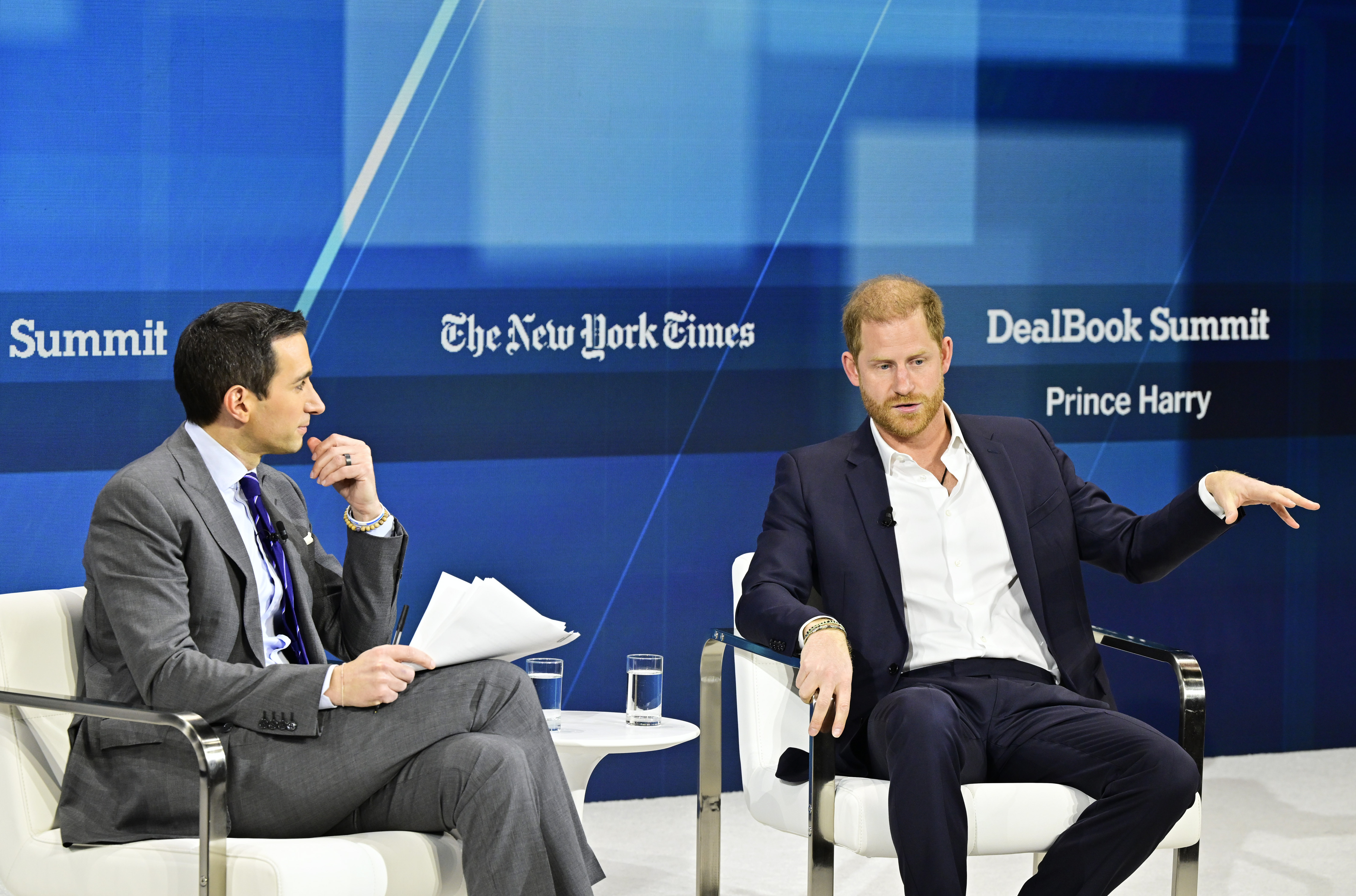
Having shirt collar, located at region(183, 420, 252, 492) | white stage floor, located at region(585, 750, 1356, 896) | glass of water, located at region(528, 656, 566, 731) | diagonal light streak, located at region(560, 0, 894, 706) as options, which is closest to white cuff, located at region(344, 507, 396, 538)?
shirt collar, located at region(183, 420, 252, 492)

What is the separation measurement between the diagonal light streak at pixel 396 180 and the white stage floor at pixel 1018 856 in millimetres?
1581

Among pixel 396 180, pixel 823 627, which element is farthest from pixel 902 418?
pixel 396 180

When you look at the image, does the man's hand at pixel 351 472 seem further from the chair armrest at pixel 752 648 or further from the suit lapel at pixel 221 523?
the chair armrest at pixel 752 648

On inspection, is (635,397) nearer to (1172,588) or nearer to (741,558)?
(741,558)

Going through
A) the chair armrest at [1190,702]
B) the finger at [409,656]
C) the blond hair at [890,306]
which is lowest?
the chair armrest at [1190,702]

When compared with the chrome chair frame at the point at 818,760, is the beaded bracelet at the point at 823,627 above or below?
above

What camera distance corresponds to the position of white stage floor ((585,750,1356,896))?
3713 mm

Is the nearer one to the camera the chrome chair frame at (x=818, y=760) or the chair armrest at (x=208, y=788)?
the chair armrest at (x=208, y=788)

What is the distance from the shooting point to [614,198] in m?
4.34

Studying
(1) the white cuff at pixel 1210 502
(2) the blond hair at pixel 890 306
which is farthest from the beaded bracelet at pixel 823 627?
(1) the white cuff at pixel 1210 502

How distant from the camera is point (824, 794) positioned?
269cm

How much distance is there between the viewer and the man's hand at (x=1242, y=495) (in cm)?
279

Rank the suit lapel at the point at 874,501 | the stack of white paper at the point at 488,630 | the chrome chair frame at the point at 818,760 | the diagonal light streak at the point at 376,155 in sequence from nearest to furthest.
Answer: the stack of white paper at the point at 488,630 → the chrome chair frame at the point at 818,760 → the suit lapel at the point at 874,501 → the diagonal light streak at the point at 376,155

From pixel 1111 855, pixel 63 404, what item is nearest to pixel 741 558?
pixel 1111 855
